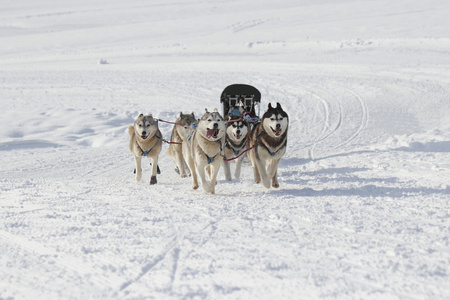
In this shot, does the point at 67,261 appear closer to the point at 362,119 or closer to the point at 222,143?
the point at 222,143

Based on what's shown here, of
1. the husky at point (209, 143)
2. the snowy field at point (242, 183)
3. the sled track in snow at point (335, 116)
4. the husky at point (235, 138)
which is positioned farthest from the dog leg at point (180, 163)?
the sled track in snow at point (335, 116)

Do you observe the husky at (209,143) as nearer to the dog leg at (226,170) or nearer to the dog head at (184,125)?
the dog leg at (226,170)

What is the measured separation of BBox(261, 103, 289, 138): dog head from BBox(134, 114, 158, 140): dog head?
63.6 inches

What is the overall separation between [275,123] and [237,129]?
0.57m

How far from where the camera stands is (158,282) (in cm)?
365

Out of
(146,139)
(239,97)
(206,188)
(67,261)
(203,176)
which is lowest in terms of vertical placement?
(67,261)

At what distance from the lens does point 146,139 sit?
24.5ft

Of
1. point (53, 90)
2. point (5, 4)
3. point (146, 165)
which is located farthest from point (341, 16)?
point (5, 4)

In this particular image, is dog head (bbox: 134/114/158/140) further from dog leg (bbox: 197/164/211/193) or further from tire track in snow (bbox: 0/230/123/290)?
tire track in snow (bbox: 0/230/123/290)

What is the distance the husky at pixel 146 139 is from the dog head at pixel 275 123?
1632 mm

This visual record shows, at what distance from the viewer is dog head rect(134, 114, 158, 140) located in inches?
285

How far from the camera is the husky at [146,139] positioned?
7289 mm

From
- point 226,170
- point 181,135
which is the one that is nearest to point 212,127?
point 226,170

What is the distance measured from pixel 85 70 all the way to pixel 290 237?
19493 mm
